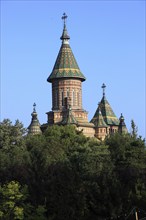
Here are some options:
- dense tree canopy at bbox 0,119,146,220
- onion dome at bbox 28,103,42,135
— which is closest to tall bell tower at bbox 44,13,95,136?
onion dome at bbox 28,103,42,135

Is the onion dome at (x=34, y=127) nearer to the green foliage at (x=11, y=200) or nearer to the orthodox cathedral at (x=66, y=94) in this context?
the orthodox cathedral at (x=66, y=94)

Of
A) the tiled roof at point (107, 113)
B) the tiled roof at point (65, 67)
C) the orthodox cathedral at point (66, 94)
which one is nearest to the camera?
the orthodox cathedral at point (66, 94)

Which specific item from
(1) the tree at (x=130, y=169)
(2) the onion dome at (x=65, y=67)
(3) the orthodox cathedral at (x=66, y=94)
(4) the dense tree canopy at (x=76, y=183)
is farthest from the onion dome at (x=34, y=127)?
(1) the tree at (x=130, y=169)

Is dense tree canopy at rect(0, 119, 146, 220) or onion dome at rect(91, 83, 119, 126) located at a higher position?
onion dome at rect(91, 83, 119, 126)

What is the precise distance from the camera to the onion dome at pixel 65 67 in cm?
7506

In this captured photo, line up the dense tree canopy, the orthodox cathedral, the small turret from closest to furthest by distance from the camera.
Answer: the dense tree canopy, the orthodox cathedral, the small turret

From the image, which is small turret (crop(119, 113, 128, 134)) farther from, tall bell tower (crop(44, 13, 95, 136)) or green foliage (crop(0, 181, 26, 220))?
green foliage (crop(0, 181, 26, 220))

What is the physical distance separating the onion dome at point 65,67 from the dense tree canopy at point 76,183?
25876mm

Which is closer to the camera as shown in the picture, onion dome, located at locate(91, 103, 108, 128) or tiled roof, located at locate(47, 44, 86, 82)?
tiled roof, located at locate(47, 44, 86, 82)

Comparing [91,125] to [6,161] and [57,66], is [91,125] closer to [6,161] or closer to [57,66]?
[57,66]

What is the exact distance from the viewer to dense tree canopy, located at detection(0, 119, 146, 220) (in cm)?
Answer: 4472

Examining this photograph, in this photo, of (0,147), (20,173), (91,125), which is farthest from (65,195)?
(91,125)

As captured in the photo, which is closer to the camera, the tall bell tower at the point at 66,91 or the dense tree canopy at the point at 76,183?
the dense tree canopy at the point at 76,183

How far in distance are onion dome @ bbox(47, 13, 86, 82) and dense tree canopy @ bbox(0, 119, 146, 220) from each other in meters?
25.9
